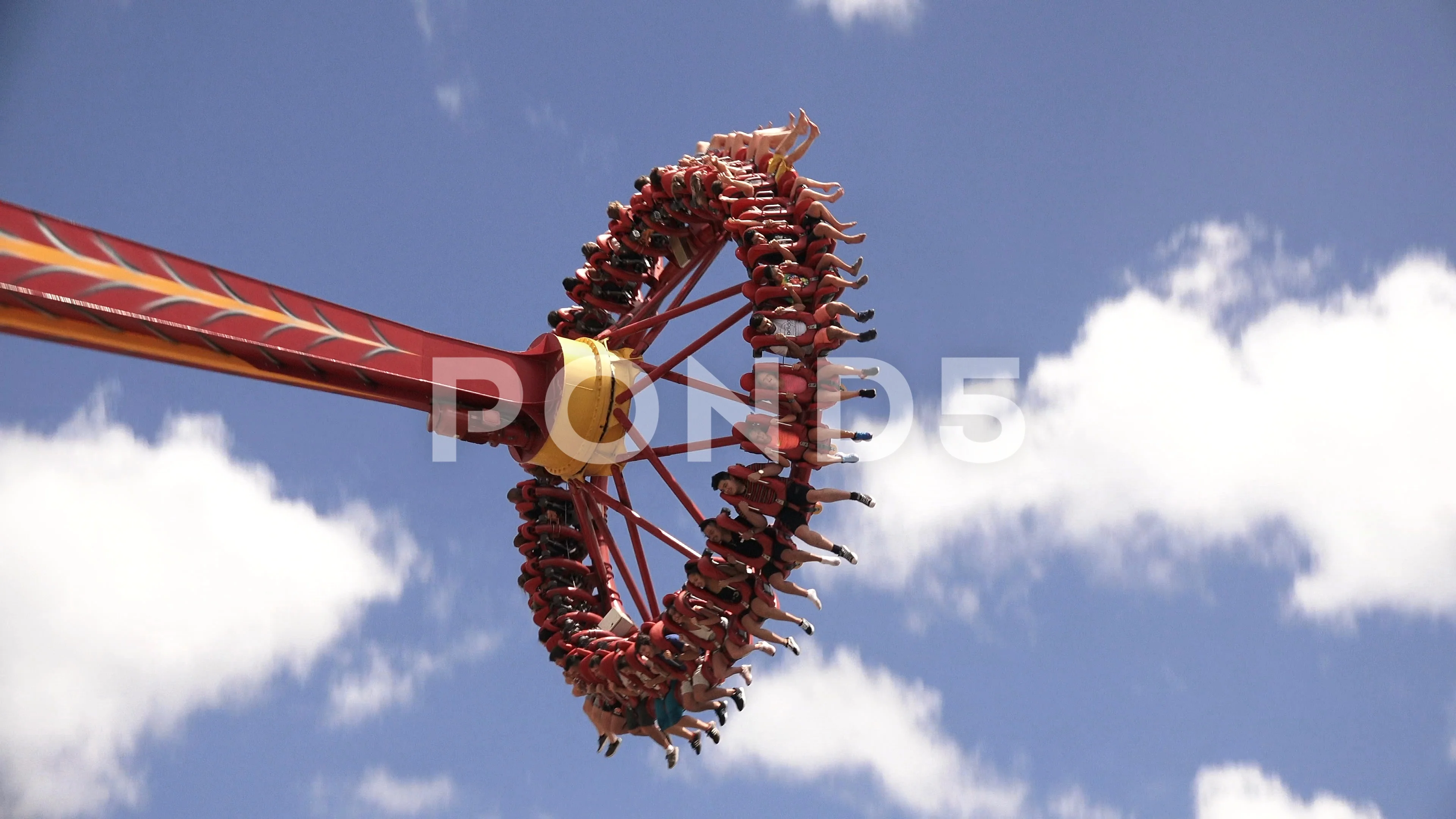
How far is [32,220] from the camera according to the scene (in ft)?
36.0

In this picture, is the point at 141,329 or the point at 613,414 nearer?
the point at 141,329

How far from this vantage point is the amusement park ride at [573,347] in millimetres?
11484

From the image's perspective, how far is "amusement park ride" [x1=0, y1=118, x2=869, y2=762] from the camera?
37.7ft

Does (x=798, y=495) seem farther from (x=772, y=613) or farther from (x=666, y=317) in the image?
(x=666, y=317)

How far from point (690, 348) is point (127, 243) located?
7.14 meters

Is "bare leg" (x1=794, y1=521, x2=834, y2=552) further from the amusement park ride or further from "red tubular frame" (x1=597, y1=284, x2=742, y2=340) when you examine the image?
"red tubular frame" (x1=597, y1=284, x2=742, y2=340)

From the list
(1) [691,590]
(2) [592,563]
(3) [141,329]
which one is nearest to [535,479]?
(2) [592,563]

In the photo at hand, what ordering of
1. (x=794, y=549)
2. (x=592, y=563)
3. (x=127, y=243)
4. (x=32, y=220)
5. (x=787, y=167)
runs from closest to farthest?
1. (x=32, y=220)
2. (x=127, y=243)
3. (x=794, y=549)
4. (x=787, y=167)
5. (x=592, y=563)

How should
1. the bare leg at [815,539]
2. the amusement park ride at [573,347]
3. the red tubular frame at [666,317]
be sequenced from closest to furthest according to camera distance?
the amusement park ride at [573,347], the bare leg at [815,539], the red tubular frame at [666,317]

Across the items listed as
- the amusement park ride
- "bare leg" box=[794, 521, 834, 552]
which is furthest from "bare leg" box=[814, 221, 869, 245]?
"bare leg" box=[794, 521, 834, 552]

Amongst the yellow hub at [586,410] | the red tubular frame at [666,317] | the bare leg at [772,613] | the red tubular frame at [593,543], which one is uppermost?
the red tubular frame at [666,317]

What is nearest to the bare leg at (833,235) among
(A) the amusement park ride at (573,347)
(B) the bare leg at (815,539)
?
(A) the amusement park ride at (573,347)

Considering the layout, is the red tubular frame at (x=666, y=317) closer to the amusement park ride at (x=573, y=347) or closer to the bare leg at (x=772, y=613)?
the amusement park ride at (x=573, y=347)

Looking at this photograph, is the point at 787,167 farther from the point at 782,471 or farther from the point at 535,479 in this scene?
the point at 535,479
